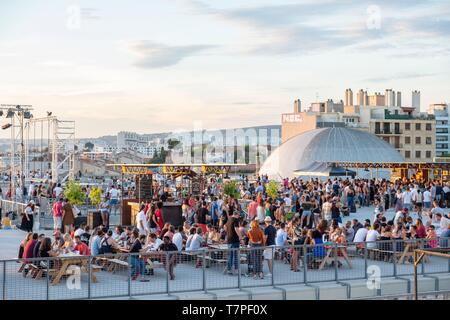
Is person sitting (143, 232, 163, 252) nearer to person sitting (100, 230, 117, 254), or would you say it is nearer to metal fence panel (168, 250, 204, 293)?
person sitting (100, 230, 117, 254)

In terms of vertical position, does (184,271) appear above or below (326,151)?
below

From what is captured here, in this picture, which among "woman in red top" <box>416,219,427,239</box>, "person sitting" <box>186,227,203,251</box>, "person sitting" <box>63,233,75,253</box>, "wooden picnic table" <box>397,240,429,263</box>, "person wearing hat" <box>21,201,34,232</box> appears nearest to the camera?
"person sitting" <box>63,233,75,253</box>

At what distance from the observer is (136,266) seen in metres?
15.7

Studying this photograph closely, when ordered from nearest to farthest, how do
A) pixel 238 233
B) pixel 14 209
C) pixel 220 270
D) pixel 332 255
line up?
1. pixel 220 270
2. pixel 332 255
3. pixel 238 233
4. pixel 14 209

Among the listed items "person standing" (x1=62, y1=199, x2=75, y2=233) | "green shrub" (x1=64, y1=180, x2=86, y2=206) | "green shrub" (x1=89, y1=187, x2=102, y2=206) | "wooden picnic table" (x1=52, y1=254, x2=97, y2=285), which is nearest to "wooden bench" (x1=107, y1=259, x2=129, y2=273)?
"wooden picnic table" (x1=52, y1=254, x2=97, y2=285)

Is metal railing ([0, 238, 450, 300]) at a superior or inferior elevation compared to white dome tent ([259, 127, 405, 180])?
inferior

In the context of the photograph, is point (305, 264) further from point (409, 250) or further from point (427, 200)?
point (427, 200)

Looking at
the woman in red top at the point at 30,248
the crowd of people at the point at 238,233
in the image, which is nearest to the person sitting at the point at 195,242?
the crowd of people at the point at 238,233

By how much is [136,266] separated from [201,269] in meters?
1.34

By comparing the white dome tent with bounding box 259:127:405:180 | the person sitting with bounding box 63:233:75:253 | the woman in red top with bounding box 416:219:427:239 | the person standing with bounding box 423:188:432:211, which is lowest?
the person sitting with bounding box 63:233:75:253

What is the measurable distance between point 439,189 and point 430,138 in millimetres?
93264

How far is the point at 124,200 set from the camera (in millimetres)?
30281

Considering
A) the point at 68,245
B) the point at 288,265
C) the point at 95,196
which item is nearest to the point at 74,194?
the point at 95,196

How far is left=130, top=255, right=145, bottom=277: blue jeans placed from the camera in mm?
15664
